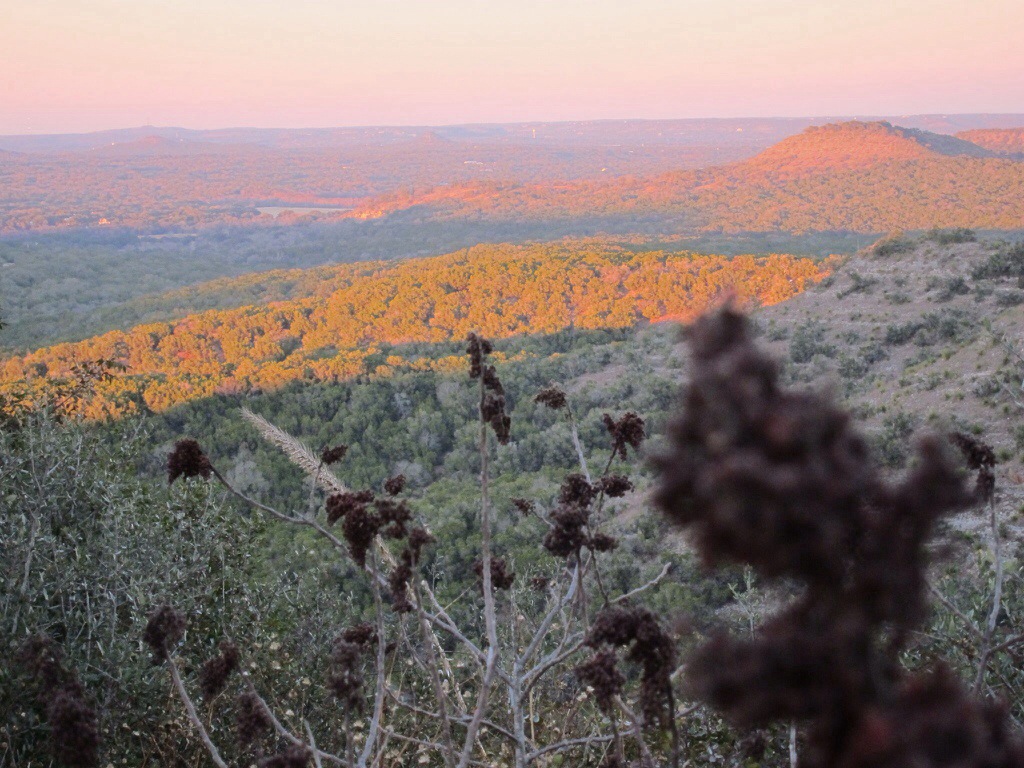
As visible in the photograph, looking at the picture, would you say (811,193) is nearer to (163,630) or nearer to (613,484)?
(613,484)

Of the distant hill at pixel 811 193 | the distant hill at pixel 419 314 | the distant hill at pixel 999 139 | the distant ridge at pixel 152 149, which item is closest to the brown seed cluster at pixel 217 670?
the distant hill at pixel 419 314

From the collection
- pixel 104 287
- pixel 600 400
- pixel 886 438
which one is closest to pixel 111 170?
pixel 104 287

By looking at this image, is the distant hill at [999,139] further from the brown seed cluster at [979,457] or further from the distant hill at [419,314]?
the brown seed cluster at [979,457]

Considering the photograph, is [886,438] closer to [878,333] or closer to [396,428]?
[878,333]

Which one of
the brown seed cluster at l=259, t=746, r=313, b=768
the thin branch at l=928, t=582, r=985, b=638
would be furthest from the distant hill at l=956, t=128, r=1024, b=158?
the brown seed cluster at l=259, t=746, r=313, b=768

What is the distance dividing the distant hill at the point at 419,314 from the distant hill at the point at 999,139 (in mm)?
63406

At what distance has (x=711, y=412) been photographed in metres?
0.55

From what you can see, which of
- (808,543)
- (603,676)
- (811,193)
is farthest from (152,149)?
(808,543)

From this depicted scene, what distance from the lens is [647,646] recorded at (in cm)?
104

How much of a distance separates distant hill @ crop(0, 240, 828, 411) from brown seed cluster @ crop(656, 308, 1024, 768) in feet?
77.9

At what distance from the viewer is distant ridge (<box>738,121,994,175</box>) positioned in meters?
67.4

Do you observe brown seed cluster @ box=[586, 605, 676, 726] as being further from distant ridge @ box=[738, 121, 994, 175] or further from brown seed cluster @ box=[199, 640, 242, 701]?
distant ridge @ box=[738, 121, 994, 175]

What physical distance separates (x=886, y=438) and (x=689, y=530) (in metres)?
9.80

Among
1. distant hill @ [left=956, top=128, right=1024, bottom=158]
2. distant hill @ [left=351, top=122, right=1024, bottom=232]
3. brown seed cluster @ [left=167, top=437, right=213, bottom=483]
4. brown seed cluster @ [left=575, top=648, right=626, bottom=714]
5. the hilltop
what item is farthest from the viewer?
distant hill @ [left=956, top=128, right=1024, bottom=158]
